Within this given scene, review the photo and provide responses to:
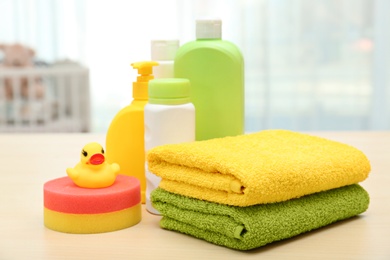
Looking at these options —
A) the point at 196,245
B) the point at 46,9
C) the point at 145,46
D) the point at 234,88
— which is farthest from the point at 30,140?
the point at 46,9

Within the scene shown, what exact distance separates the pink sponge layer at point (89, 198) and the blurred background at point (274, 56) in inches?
95.0

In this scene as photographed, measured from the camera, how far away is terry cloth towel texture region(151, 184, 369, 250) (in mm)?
673

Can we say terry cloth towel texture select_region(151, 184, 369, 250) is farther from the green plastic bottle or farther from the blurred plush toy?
the blurred plush toy

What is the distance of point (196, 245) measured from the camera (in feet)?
2.31

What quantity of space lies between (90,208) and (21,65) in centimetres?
274

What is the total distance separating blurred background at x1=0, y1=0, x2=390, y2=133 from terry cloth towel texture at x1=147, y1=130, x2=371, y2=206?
7.99 ft

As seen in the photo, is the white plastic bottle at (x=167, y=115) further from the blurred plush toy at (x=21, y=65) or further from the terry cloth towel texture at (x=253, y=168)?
the blurred plush toy at (x=21, y=65)

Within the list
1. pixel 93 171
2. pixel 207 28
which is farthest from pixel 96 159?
Result: pixel 207 28

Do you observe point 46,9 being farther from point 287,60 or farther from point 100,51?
point 287,60

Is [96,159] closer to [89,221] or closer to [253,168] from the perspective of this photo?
[89,221]

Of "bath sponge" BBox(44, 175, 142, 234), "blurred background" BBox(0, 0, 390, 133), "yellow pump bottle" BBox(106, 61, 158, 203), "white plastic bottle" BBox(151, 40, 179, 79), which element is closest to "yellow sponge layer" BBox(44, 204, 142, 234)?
"bath sponge" BBox(44, 175, 142, 234)

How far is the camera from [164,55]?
931mm

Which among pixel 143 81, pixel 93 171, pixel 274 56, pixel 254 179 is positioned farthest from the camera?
pixel 274 56

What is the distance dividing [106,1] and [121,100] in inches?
20.2
